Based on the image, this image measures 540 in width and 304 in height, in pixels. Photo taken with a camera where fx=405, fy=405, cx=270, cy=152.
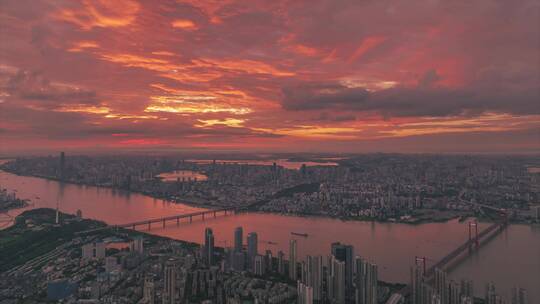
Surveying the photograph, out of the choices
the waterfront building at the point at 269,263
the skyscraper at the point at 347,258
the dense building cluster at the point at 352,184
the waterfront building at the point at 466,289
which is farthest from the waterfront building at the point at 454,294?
the dense building cluster at the point at 352,184

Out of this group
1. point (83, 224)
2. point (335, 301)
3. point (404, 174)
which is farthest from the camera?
point (404, 174)

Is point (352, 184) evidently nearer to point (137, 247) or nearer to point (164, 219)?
point (164, 219)

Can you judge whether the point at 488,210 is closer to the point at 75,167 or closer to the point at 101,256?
the point at 101,256

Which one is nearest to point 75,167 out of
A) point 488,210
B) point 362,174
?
point 362,174

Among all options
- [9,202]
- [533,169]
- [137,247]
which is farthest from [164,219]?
[533,169]

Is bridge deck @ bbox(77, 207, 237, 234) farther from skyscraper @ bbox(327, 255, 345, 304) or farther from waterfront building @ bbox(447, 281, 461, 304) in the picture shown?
waterfront building @ bbox(447, 281, 461, 304)

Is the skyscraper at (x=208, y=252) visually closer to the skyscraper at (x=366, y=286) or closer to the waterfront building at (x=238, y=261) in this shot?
the waterfront building at (x=238, y=261)
